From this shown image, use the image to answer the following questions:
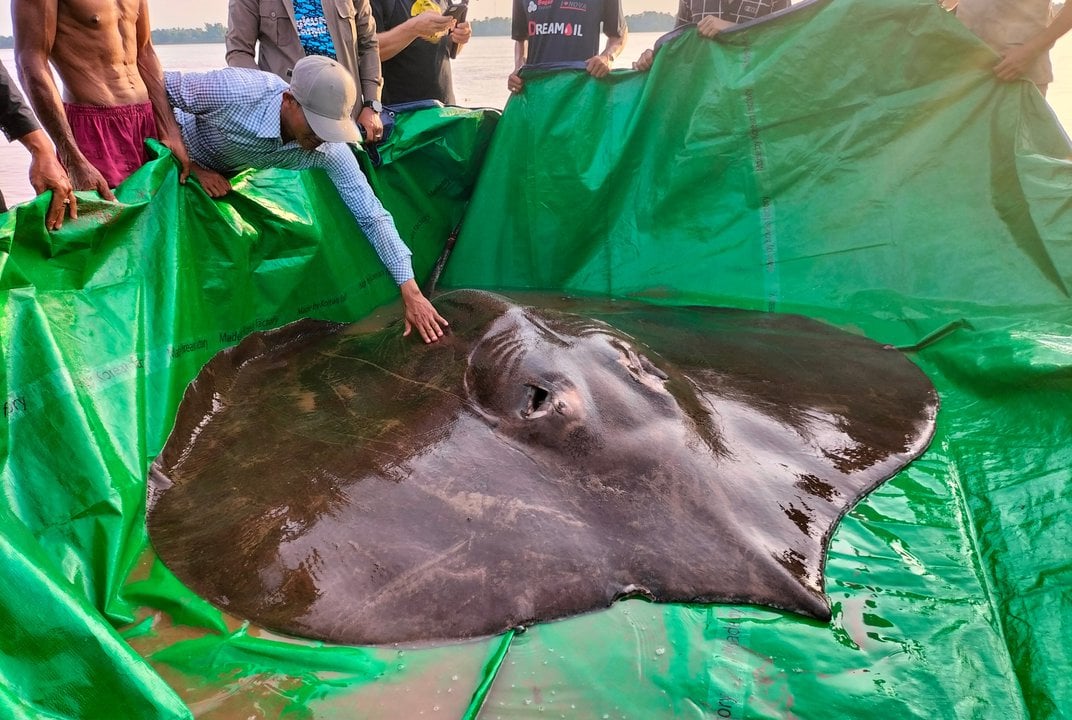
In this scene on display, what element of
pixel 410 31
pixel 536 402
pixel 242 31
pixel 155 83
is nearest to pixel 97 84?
pixel 155 83

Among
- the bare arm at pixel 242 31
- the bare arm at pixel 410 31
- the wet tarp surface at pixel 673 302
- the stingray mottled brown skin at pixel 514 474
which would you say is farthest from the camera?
the bare arm at pixel 410 31

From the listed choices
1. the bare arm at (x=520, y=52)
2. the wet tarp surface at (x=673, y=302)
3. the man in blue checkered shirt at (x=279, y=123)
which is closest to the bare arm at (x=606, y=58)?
the wet tarp surface at (x=673, y=302)

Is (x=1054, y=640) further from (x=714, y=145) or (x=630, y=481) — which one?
(x=714, y=145)

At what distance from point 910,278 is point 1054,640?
8.27ft

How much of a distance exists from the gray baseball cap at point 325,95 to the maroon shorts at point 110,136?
0.80 metres

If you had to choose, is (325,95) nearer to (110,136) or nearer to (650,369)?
(110,136)

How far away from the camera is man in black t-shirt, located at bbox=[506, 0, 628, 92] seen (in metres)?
5.66

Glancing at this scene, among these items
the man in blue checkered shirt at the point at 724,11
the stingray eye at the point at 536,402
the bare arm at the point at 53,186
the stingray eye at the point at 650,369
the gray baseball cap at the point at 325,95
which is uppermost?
the man in blue checkered shirt at the point at 724,11

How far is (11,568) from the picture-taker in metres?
1.95

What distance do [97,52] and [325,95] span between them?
3.67ft

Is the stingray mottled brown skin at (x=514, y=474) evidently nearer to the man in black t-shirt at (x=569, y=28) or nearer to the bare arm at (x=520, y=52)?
the man in black t-shirt at (x=569, y=28)

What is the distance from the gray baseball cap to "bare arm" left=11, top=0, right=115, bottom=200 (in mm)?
948

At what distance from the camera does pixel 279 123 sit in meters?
3.76

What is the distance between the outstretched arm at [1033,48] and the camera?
13.0 feet
